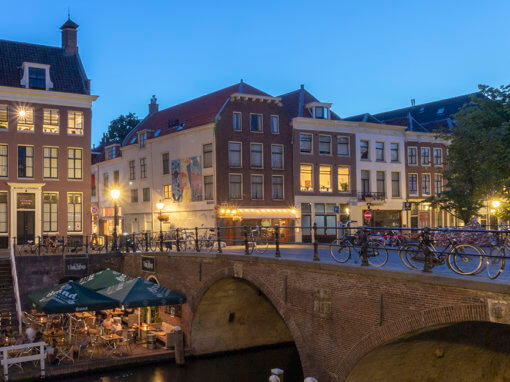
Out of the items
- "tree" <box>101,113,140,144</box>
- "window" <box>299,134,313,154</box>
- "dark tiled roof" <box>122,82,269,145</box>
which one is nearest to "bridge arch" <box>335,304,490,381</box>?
"dark tiled roof" <box>122,82,269,145</box>

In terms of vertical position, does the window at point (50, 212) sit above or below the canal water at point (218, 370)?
above

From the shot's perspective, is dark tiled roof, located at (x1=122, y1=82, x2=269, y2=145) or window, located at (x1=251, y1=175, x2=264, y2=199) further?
dark tiled roof, located at (x1=122, y1=82, x2=269, y2=145)

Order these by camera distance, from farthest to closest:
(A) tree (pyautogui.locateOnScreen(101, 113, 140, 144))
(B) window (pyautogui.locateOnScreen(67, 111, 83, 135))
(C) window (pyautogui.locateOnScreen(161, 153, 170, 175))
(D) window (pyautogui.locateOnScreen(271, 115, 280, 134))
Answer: (A) tree (pyautogui.locateOnScreen(101, 113, 140, 144)), (C) window (pyautogui.locateOnScreen(161, 153, 170, 175)), (D) window (pyautogui.locateOnScreen(271, 115, 280, 134)), (B) window (pyautogui.locateOnScreen(67, 111, 83, 135))

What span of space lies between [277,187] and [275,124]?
442 centimetres

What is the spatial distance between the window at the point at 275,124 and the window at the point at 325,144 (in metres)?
3.70

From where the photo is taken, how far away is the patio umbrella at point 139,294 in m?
20.0

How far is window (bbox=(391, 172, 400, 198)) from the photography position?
145ft

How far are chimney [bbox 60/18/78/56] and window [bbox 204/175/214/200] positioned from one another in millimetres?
12179

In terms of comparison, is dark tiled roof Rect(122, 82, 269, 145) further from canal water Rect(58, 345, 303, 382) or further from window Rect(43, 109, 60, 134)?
canal water Rect(58, 345, 303, 382)

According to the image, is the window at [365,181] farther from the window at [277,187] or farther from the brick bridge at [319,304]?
the brick bridge at [319,304]

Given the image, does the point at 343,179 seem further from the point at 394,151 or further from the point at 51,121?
the point at 51,121

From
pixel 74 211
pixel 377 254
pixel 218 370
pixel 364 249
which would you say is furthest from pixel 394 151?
pixel 364 249

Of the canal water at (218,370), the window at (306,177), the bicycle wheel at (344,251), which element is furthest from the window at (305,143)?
the bicycle wheel at (344,251)

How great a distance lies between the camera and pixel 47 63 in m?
35.4
